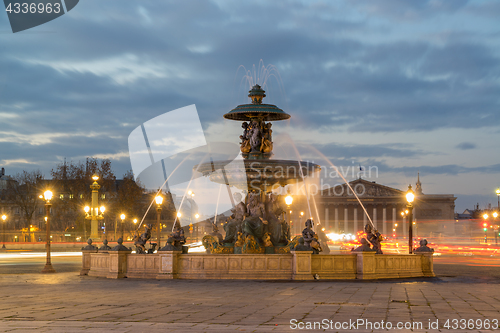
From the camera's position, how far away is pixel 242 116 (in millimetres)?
19844

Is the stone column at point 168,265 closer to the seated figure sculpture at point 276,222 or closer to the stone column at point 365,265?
the seated figure sculpture at point 276,222

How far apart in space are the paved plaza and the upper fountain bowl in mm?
6516

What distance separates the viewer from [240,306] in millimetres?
9938

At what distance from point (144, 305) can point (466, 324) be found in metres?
5.38

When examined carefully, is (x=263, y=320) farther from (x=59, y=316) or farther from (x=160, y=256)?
(x=160, y=256)

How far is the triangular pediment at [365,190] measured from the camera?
134875 mm

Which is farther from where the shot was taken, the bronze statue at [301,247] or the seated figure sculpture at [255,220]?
the seated figure sculpture at [255,220]

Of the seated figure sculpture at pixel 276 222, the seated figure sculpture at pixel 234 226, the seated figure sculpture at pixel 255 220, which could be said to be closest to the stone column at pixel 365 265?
the seated figure sculpture at pixel 276 222

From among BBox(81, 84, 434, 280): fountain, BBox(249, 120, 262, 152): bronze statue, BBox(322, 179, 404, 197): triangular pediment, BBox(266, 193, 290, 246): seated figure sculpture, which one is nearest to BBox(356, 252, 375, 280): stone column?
BBox(81, 84, 434, 280): fountain

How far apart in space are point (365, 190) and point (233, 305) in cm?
12997

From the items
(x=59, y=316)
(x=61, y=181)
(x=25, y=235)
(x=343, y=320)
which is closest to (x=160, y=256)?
(x=59, y=316)

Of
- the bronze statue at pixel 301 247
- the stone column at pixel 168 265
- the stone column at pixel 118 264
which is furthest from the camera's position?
the stone column at pixel 118 264

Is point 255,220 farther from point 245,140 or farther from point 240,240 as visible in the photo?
point 245,140

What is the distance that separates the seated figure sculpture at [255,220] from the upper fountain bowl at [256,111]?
Answer: 281 cm
